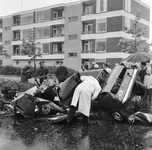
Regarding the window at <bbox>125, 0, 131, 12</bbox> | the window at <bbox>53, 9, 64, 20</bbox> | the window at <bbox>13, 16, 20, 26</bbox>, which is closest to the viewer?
the window at <bbox>125, 0, 131, 12</bbox>

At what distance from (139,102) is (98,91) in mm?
2856

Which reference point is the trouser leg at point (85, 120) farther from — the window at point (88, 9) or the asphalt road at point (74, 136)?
the window at point (88, 9)

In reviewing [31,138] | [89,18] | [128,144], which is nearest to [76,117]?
[31,138]

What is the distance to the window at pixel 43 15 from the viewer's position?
3928cm

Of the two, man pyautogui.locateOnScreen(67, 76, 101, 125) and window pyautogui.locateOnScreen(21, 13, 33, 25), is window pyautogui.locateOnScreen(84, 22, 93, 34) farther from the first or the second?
man pyautogui.locateOnScreen(67, 76, 101, 125)

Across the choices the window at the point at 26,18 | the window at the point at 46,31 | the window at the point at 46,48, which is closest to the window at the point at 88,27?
the window at the point at 46,31

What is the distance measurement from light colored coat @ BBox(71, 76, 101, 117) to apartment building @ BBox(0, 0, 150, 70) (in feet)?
81.6

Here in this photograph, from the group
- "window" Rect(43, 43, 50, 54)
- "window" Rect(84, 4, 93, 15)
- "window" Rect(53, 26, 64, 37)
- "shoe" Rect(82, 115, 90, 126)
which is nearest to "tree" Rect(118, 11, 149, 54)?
"shoe" Rect(82, 115, 90, 126)

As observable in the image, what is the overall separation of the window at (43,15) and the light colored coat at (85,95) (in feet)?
114

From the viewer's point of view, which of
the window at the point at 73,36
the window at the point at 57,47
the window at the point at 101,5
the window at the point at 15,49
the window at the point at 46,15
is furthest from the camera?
the window at the point at 15,49

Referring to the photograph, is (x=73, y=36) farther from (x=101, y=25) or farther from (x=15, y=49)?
(x=15, y=49)

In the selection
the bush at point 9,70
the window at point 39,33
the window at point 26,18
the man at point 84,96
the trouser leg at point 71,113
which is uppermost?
the window at point 26,18

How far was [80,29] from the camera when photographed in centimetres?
3544

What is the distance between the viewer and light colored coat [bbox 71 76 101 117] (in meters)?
6.32
